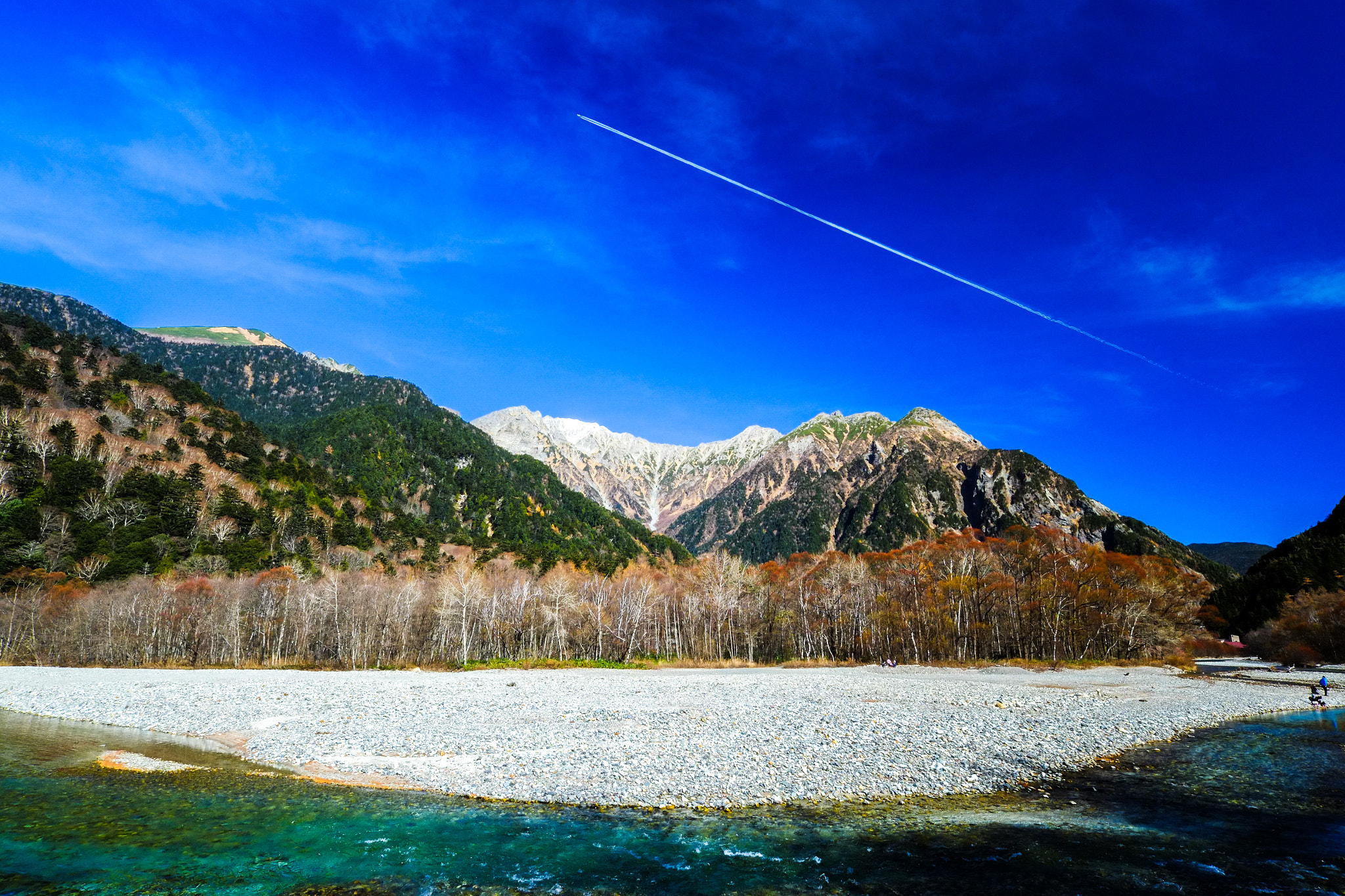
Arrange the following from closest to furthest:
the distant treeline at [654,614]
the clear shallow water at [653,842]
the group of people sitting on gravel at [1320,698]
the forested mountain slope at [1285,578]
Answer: the clear shallow water at [653,842] < the group of people sitting on gravel at [1320,698] < the distant treeline at [654,614] < the forested mountain slope at [1285,578]

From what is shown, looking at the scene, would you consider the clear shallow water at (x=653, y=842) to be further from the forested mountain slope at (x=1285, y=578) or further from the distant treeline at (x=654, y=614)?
the forested mountain slope at (x=1285, y=578)

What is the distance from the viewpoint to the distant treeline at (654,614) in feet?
215

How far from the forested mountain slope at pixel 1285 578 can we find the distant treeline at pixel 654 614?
2815cm

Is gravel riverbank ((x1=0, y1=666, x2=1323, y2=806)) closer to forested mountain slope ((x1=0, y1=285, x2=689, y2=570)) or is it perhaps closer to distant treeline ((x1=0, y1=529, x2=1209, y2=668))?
distant treeline ((x1=0, y1=529, x2=1209, y2=668))

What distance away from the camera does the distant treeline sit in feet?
215

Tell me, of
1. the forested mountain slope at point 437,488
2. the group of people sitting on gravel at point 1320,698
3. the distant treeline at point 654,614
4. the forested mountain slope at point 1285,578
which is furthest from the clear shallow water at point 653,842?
the forested mountain slope at point 437,488

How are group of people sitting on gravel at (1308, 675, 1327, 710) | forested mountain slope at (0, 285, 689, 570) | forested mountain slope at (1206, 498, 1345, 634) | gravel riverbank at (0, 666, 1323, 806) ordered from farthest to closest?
forested mountain slope at (0, 285, 689, 570) → forested mountain slope at (1206, 498, 1345, 634) → group of people sitting on gravel at (1308, 675, 1327, 710) → gravel riverbank at (0, 666, 1323, 806)

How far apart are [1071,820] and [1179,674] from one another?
5476 centimetres

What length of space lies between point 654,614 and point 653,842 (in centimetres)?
7565

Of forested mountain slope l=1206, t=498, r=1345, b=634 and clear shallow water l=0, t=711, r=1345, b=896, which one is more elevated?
forested mountain slope l=1206, t=498, r=1345, b=634

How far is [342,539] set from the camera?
4508 inches

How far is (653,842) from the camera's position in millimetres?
12797

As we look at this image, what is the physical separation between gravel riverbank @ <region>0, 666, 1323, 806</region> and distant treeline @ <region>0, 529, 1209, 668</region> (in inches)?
803

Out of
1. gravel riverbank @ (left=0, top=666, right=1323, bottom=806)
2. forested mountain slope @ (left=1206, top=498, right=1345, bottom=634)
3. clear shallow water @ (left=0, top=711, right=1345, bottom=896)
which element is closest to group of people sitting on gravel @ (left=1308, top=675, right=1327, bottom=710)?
gravel riverbank @ (left=0, top=666, right=1323, bottom=806)
